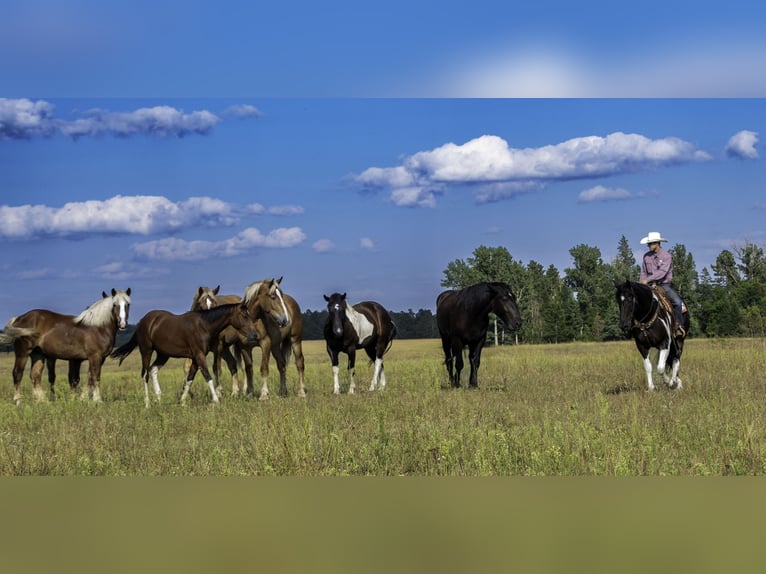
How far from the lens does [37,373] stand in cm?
1525

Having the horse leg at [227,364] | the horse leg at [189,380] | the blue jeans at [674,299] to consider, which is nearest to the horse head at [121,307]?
the horse leg at [189,380]

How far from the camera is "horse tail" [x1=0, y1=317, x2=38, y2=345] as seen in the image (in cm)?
1479

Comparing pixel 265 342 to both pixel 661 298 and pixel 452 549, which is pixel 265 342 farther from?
pixel 452 549

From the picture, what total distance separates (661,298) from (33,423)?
35.3 ft

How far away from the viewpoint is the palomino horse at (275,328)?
14.6 metres

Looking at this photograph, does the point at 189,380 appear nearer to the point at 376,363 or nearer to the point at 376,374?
the point at 376,374

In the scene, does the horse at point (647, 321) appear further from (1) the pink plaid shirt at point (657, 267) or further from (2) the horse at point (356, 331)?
(2) the horse at point (356, 331)

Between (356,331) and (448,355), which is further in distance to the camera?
(448,355)

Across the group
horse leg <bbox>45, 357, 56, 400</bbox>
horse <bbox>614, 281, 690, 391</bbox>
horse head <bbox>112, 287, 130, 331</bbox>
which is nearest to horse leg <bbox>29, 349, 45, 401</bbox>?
horse leg <bbox>45, 357, 56, 400</bbox>

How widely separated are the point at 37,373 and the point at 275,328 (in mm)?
4878

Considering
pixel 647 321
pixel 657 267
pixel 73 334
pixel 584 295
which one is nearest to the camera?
pixel 647 321

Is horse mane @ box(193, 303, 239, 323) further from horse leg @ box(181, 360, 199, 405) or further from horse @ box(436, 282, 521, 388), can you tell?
horse @ box(436, 282, 521, 388)

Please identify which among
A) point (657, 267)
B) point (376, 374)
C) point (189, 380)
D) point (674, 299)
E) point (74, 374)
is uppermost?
point (657, 267)

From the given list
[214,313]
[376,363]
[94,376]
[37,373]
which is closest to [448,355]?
[376,363]
